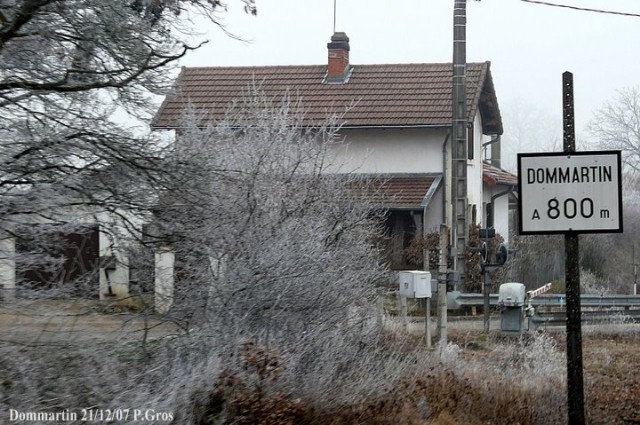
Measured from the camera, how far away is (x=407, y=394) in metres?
9.30

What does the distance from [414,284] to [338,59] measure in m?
17.0

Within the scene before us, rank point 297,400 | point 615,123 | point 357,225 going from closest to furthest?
point 297,400 < point 357,225 < point 615,123

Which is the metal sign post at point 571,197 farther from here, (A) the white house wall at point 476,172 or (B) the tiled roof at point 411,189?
(A) the white house wall at point 476,172

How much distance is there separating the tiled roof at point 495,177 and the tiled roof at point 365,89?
392 centimetres

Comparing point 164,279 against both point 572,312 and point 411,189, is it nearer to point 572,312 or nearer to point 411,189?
point 572,312

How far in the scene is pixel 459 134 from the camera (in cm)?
2161

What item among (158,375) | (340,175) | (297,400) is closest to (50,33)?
(158,375)

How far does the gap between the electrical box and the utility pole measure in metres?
1.47

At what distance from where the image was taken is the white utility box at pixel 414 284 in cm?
1641

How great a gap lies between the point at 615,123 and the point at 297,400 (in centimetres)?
6347

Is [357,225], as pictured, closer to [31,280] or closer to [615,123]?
[31,280]

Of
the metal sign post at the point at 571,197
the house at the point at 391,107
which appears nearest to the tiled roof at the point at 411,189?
the house at the point at 391,107

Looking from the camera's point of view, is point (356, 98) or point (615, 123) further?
point (615, 123)

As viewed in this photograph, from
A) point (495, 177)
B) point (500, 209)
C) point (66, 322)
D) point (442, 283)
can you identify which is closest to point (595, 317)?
point (442, 283)
